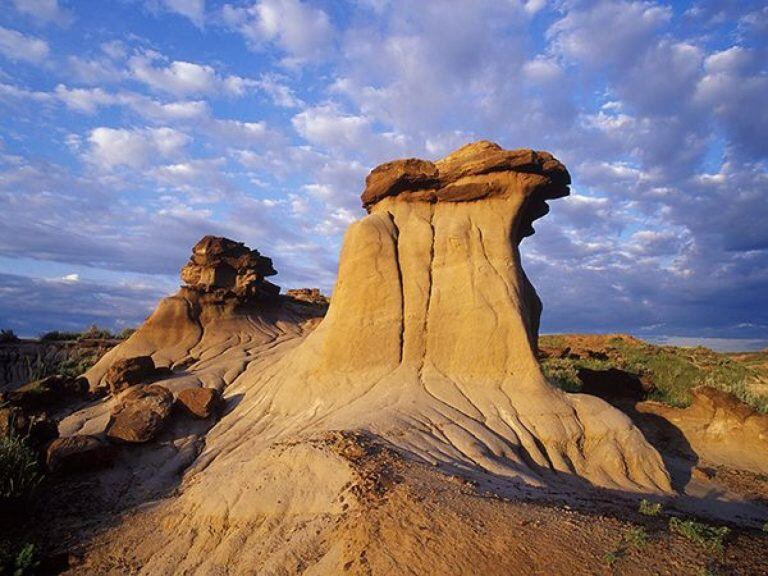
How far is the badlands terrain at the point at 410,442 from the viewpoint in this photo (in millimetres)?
4938

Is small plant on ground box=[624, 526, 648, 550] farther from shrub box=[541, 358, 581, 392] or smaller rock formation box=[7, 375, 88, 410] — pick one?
smaller rock formation box=[7, 375, 88, 410]

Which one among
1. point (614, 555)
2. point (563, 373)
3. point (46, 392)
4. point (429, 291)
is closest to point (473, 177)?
point (429, 291)

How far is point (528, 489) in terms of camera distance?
264 inches

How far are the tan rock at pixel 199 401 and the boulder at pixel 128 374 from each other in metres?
2.68

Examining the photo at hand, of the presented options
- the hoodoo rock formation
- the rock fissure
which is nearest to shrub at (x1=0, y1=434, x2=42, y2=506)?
the hoodoo rock formation

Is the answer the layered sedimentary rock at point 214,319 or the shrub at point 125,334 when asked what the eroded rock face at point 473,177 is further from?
the shrub at point 125,334

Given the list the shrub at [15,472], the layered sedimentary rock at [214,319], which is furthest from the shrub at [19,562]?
the layered sedimentary rock at [214,319]

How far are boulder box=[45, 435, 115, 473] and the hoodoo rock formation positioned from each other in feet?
5.69

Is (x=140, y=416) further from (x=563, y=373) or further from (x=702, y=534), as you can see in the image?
(x=563, y=373)

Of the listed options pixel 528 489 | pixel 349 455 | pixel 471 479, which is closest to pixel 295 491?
pixel 349 455

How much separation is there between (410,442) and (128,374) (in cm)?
940

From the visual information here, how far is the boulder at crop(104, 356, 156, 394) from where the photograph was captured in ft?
46.0

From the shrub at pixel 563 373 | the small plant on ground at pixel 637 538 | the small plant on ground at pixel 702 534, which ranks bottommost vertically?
the small plant on ground at pixel 702 534

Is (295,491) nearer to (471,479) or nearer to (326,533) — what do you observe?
(326,533)
